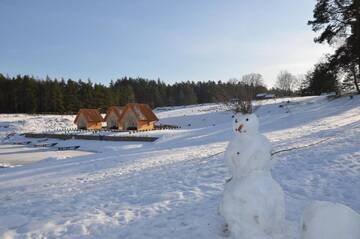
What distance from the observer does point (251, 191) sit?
Result: 203 inches

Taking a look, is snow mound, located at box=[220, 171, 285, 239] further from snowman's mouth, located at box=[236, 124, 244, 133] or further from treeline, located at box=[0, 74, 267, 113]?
treeline, located at box=[0, 74, 267, 113]

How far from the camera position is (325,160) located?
35.6ft

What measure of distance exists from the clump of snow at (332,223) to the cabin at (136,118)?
127 ft

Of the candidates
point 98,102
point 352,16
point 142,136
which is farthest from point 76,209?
point 98,102

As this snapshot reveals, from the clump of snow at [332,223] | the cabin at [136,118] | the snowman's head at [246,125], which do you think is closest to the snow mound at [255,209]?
the snowman's head at [246,125]

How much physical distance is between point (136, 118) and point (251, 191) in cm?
3672

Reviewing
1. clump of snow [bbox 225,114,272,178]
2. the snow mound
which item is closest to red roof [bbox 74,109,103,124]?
clump of snow [bbox 225,114,272,178]

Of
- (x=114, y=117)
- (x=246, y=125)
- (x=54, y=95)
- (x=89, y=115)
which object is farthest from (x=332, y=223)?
(x=54, y=95)

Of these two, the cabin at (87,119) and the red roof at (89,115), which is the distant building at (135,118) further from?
the red roof at (89,115)

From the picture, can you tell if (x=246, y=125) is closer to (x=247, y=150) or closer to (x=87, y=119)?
(x=247, y=150)

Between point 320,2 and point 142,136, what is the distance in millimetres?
18224

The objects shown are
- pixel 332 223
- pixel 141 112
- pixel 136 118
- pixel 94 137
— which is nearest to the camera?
pixel 332 223

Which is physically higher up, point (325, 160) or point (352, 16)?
point (352, 16)

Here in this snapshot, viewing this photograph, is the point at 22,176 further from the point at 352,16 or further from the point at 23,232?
the point at 352,16
